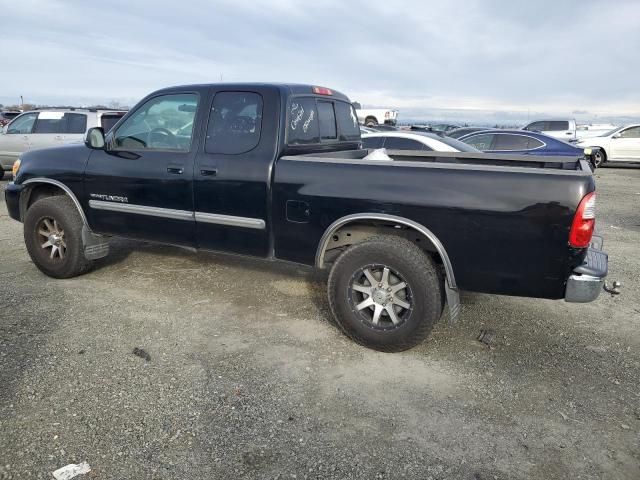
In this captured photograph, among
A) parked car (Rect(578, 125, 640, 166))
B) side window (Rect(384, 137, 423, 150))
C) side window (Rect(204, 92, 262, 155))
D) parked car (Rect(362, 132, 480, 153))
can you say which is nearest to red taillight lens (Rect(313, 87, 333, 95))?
side window (Rect(204, 92, 262, 155))

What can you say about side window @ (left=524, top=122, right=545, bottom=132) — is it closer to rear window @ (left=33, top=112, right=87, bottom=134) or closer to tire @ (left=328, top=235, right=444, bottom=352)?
rear window @ (left=33, top=112, right=87, bottom=134)

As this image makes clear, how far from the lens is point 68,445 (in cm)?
266

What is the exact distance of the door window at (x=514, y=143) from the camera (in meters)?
10.8

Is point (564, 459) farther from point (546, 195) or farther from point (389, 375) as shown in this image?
point (546, 195)

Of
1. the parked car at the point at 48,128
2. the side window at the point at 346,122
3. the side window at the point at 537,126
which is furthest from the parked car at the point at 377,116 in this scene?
the side window at the point at 346,122

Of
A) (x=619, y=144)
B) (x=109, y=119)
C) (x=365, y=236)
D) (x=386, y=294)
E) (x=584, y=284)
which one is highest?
(x=109, y=119)

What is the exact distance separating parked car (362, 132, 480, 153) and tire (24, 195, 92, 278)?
477cm

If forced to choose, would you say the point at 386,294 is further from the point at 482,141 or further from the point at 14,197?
the point at 482,141

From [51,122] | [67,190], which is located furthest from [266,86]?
[51,122]

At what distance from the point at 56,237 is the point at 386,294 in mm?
3475

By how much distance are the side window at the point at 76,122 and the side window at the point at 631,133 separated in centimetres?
1797

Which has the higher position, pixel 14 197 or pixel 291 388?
pixel 14 197

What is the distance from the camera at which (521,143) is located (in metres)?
10.9

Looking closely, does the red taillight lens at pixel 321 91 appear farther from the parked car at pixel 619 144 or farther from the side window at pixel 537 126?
the side window at pixel 537 126
